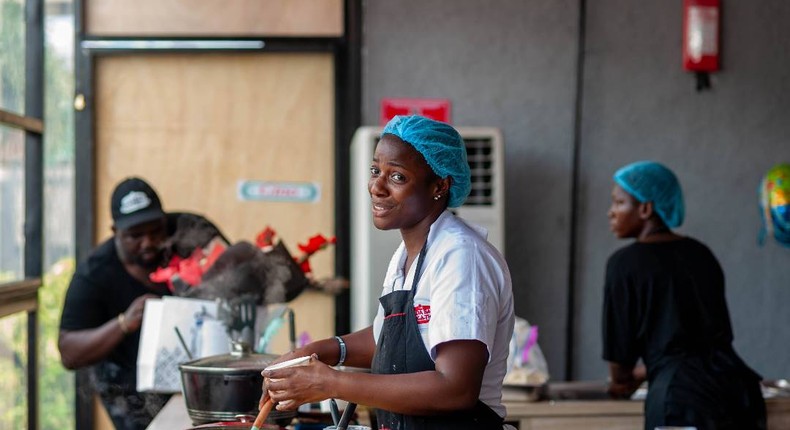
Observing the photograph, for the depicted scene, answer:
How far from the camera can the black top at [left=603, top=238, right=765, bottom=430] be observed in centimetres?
355

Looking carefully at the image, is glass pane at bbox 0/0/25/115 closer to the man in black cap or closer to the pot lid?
the man in black cap

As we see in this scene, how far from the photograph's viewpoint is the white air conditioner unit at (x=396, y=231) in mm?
4566

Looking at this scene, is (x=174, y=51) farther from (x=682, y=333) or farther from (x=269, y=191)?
(x=682, y=333)

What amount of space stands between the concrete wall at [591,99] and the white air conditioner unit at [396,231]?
0.43m

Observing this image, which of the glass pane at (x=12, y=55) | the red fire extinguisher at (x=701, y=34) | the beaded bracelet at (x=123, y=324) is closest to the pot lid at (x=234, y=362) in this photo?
the beaded bracelet at (x=123, y=324)

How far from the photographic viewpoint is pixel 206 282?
3.38 m

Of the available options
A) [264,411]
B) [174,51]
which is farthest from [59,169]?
[264,411]

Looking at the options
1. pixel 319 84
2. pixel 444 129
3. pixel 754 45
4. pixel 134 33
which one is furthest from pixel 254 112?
pixel 444 129

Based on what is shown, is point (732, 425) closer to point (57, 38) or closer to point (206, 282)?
point (206, 282)

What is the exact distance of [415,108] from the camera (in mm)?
5070

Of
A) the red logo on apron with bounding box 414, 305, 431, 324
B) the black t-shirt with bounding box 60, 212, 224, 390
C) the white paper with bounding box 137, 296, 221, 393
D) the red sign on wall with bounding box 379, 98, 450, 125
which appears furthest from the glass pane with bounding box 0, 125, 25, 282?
the red logo on apron with bounding box 414, 305, 431, 324

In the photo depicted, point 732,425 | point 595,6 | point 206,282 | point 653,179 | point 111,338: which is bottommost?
point 732,425

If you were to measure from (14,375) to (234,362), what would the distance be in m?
2.20

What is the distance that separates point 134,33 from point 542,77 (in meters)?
2.10
